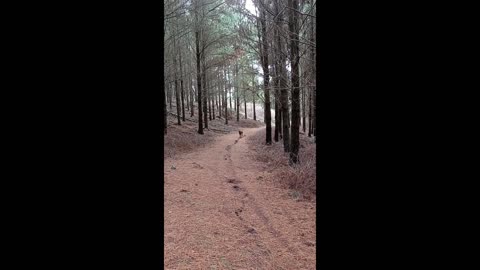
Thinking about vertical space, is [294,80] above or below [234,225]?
above

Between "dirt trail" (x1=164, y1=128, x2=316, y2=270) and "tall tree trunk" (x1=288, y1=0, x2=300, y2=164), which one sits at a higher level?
"tall tree trunk" (x1=288, y1=0, x2=300, y2=164)

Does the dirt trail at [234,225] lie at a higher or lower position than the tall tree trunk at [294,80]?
lower

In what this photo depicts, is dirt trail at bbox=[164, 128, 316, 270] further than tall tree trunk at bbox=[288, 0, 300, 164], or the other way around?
tall tree trunk at bbox=[288, 0, 300, 164]

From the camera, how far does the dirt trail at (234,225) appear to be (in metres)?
3.46

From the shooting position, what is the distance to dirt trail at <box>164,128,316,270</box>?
346 cm

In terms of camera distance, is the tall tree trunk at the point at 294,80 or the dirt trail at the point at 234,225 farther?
the tall tree trunk at the point at 294,80

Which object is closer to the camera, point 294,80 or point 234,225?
point 234,225

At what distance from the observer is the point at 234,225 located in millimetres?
4449
